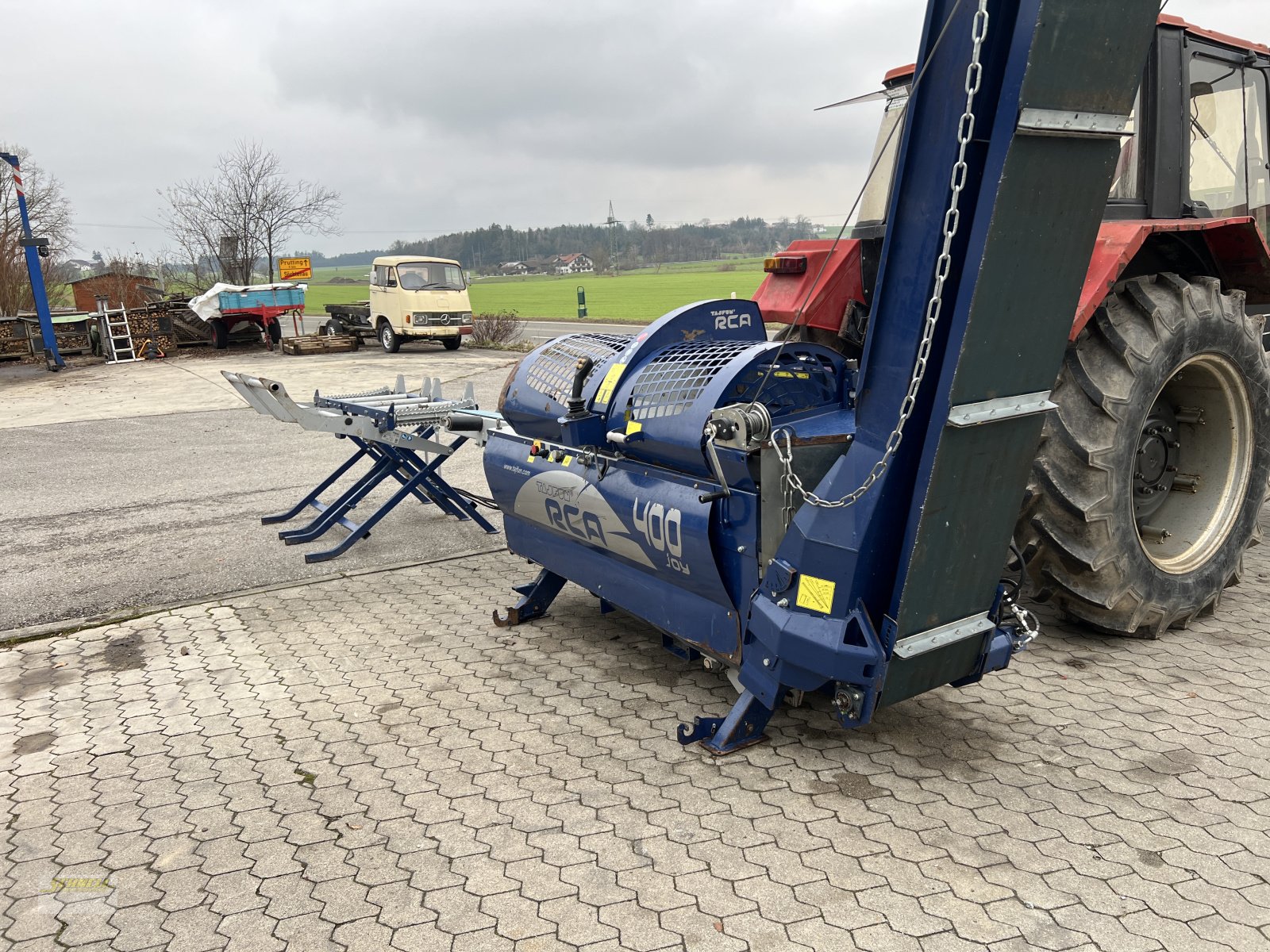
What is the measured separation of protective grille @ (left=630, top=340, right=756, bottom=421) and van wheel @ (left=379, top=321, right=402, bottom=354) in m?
16.8

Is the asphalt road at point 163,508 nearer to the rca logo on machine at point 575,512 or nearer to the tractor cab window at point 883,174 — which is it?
the rca logo on machine at point 575,512

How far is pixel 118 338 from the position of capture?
19281 mm

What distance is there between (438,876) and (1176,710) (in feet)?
8.59

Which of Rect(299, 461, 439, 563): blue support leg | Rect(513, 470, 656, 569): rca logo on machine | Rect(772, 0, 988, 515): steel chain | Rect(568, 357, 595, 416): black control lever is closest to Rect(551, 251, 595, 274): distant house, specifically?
Rect(299, 461, 439, 563): blue support leg

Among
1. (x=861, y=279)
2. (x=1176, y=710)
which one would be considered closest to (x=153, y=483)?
(x=861, y=279)

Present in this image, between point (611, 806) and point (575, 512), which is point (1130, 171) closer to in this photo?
point (575, 512)

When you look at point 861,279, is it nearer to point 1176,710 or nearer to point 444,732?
point 1176,710

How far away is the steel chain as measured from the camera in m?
2.29

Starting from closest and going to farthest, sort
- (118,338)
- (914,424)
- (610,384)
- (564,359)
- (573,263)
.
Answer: (914,424), (610,384), (564,359), (118,338), (573,263)

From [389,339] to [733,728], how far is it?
1794cm

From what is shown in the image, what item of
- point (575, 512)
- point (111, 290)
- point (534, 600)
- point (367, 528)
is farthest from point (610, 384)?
point (111, 290)

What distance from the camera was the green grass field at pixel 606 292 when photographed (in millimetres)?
37719

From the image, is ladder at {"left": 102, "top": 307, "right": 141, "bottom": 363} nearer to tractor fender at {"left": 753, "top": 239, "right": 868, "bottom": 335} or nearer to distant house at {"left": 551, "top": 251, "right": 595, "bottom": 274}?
tractor fender at {"left": 753, "top": 239, "right": 868, "bottom": 335}

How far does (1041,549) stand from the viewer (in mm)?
3635
